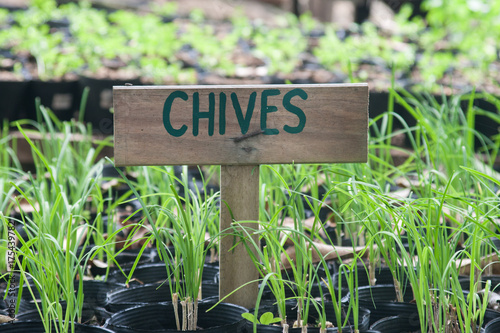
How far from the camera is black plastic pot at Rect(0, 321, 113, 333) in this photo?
1131mm

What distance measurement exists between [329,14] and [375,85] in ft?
16.2

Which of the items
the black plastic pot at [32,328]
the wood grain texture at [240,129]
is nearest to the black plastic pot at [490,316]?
the wood grain texture at [240,129]

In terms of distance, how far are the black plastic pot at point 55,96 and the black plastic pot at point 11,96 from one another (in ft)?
0.18

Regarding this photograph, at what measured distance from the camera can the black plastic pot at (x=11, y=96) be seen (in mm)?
3156

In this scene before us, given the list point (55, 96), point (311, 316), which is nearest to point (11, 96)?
point (55, 96)

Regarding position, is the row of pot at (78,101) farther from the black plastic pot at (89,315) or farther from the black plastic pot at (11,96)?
the black plastic pot at (89,315)

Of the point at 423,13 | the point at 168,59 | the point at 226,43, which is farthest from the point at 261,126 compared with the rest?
the point at 423,13

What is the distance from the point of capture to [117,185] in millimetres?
2223

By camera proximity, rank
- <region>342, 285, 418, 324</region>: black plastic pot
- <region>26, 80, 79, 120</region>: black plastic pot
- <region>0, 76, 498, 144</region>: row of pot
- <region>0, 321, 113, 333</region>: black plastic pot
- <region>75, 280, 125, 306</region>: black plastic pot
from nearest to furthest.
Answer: <region>0, 321, 113, 333</region>: black plastic pot
<region>342, 285, 418, 324</region>: black plastic pot
<region>75, 280, 125, 306</region>: black plastic pot
<region>0, 76, 498, 144</region>: row of pot
<region>26, 80, 79, 120</region>: black plastic pot

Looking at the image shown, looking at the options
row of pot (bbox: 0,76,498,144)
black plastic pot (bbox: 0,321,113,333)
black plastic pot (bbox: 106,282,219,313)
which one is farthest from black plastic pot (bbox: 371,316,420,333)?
row of pot (bbox: 0,76,498,144)

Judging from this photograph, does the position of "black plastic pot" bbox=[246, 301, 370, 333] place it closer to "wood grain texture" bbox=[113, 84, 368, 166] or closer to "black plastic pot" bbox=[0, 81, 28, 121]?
"wood grain texture" bbox=[113, 84, 368, 166]

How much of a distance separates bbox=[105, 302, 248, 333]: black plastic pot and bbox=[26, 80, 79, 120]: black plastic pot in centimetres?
233

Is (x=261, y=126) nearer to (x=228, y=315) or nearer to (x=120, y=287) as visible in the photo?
(x=228, y=315)

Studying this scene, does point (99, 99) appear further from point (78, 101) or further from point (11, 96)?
point (11, 96)
